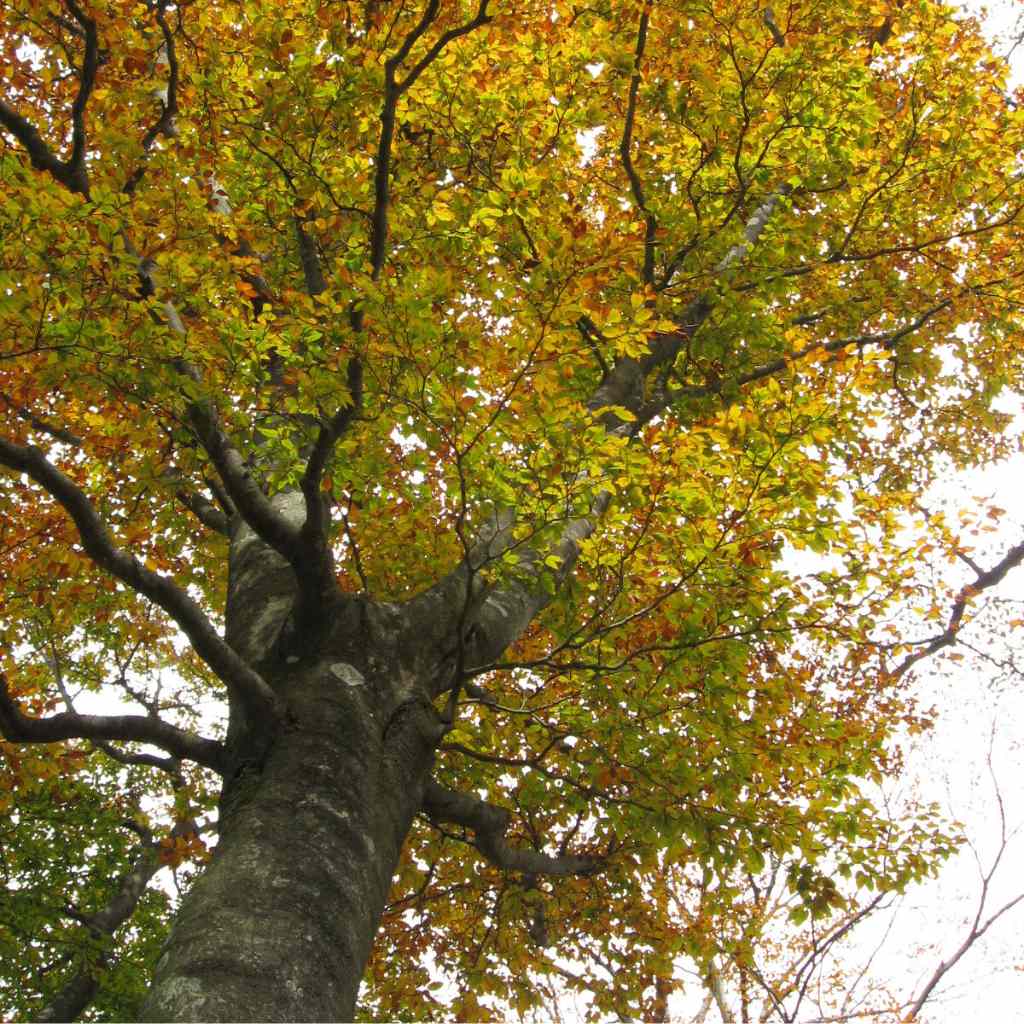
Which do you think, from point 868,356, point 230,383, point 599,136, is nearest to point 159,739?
point 230,383

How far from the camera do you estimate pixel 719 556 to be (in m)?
4.69

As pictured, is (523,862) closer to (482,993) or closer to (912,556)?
(482,993)

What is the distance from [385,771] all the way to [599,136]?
24.0 feet

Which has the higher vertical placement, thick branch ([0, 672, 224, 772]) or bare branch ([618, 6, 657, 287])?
bare branch ([618, 6, 657, 287])

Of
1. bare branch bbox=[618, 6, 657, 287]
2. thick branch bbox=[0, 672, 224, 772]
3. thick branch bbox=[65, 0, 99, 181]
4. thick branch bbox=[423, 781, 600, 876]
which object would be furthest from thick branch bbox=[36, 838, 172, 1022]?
bare branch bbox=[618, 6, 657, 287]

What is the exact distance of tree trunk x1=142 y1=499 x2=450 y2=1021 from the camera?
9.58 ft

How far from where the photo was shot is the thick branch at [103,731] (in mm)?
3556

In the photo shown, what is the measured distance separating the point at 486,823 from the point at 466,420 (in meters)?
2.35

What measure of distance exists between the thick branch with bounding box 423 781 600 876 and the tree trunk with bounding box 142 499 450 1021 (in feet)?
1.06

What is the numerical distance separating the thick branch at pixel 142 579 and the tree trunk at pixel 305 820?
0.73ft

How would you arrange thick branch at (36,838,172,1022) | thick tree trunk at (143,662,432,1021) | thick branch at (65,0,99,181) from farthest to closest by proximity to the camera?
thick branch at (36,838,172,1022) < thick branch at (65,0,99,181) < thick tree trunk at (143,662,432,1021)

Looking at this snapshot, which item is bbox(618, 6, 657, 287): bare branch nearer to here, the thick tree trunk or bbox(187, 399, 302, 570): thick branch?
bbox(187, 399, 302, 570): thick branch

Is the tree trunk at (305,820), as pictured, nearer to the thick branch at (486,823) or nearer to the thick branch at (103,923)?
the thick branch at (486,823)

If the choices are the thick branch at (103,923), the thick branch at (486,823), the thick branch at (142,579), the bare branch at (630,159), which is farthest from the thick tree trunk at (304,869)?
the thick branch at (103,923)
